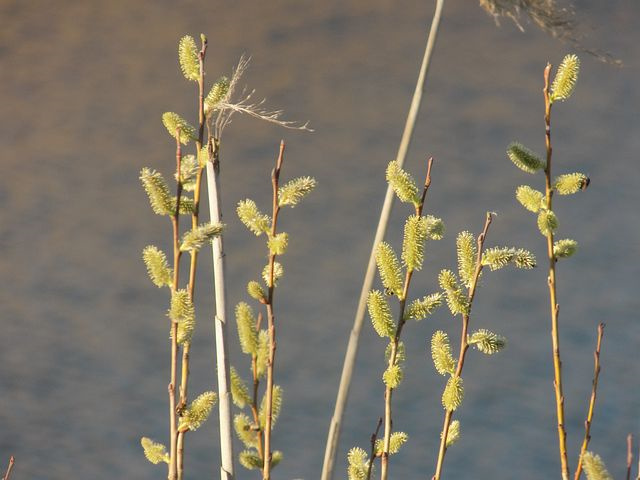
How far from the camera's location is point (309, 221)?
244 centimetres

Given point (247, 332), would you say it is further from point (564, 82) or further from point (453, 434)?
point (564, 82)

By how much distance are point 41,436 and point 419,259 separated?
1.94 m

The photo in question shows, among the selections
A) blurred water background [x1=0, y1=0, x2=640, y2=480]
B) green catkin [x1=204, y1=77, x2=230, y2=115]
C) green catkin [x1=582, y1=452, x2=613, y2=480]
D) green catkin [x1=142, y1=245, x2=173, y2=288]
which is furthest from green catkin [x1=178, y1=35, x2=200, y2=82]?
blurred water background [x1=0, y1=0, x2=640, y2=480]

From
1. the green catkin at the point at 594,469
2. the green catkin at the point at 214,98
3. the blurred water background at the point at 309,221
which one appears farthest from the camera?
the blurred water background at the point at 309,221

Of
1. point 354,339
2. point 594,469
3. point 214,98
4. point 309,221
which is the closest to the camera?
point 594,469

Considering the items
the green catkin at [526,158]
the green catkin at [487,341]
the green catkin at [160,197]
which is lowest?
the green catkin at [487,341]

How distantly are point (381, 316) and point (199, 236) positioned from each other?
0.39 ft

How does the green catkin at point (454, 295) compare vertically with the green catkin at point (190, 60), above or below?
below

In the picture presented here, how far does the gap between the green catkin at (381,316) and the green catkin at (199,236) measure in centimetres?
10

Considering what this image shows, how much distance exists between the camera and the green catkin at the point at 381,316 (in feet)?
1.79

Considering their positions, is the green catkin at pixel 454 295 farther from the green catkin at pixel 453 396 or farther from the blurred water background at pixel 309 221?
the blurred water background at pixel 309 221

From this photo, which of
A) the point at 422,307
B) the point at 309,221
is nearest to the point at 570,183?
the point at 422,307

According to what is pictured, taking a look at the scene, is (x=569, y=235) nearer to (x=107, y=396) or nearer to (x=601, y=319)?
(x=601, y=319)

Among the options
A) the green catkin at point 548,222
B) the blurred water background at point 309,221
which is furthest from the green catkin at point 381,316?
the blurred water background at point 309,221
